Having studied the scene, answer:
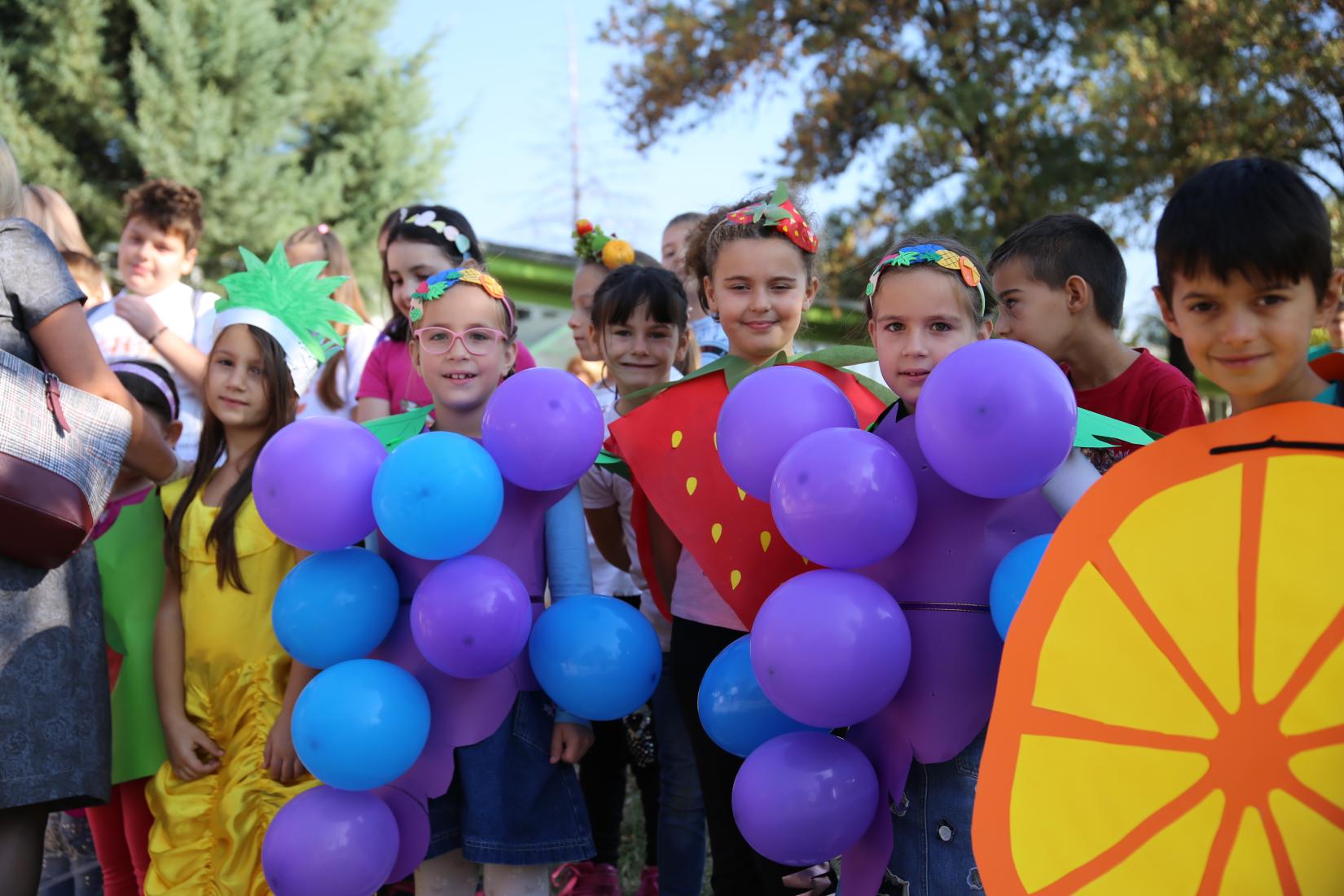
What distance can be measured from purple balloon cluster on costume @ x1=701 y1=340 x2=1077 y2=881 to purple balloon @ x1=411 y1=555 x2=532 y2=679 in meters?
0.56

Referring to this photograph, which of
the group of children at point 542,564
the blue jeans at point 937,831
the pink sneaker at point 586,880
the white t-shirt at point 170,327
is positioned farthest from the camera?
the white t-shirt at point 170,327

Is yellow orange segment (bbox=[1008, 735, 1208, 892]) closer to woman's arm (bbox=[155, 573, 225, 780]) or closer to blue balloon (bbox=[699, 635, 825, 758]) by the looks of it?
blue balloon (bbox=[699, 635, 825, 758])

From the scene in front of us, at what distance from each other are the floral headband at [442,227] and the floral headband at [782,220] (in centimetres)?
127

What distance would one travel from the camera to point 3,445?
2.33m

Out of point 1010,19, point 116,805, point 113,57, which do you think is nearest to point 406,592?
point 116,805

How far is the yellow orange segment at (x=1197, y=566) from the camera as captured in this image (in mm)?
Answer: 1496

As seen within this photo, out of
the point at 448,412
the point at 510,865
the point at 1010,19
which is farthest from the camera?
the point at 1010,19

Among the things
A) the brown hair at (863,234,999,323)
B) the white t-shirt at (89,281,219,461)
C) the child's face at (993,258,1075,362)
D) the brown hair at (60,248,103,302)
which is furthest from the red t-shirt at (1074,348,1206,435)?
the brown hair at (60,248,103,302)

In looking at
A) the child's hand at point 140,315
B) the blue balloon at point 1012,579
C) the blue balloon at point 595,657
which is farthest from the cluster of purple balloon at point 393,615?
the child's hand at point 140,315

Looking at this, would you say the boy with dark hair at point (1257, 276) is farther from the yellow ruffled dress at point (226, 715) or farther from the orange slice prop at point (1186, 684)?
the yellow ruffled dress at point (226, 715)

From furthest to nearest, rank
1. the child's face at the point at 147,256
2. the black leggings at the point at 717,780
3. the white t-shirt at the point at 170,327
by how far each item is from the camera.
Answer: the child's face at the point at 147,256 < the white t-shirt at the point at 170,327 < the black leggings at the point at 717,780

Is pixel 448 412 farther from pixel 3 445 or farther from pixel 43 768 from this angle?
pixel 43 768

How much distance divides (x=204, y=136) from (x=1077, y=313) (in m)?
16.4

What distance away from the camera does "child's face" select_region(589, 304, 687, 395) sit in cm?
328
